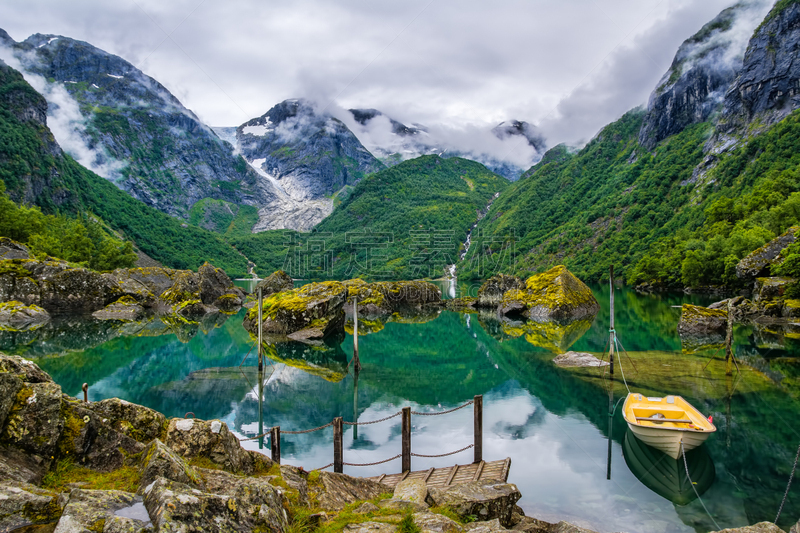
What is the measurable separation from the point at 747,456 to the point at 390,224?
574 feet

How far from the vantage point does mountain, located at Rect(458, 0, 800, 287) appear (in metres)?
70.2

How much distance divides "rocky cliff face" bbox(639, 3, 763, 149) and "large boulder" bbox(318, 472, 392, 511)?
155m

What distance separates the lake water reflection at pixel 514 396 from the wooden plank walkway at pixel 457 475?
97 centimetres

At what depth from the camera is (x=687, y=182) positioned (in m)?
110

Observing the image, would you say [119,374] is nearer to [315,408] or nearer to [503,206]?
[315,408]

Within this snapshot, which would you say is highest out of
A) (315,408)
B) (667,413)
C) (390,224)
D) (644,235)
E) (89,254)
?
(390,224)

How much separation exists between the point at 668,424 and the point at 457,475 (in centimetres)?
695

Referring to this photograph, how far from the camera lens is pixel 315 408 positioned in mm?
19766

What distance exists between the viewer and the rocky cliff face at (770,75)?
9912cm

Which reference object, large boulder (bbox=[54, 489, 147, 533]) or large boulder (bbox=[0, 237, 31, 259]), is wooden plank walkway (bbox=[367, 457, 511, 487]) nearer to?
large boulder (bbox=[54, 489, 147, 533])

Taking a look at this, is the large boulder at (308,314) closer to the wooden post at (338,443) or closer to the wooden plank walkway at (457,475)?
the wooden post at (338,443)

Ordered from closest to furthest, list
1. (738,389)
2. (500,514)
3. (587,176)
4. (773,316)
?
(500,514) → (738,389) → (773,316) → (587,176)

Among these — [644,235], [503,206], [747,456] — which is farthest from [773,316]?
[503,206]

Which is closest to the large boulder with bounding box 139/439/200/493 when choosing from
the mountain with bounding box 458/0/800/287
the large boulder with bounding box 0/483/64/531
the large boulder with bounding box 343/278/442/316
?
the large boulder with bounding box 0/483/64/531
